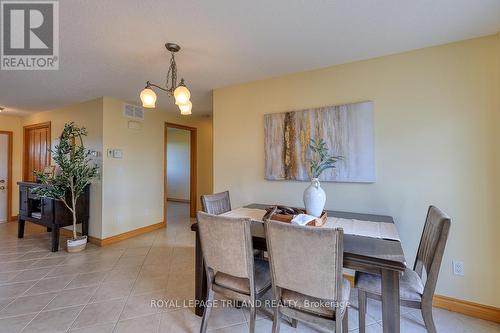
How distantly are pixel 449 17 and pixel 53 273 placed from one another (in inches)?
178

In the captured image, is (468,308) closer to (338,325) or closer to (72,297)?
(338,325)

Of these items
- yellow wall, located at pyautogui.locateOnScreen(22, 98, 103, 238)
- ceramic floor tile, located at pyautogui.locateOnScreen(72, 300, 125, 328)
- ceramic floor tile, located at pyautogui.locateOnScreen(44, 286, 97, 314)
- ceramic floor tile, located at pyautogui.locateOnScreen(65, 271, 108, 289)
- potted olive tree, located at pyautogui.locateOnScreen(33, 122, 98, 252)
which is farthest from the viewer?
yellow wall, located at pyautogui.locateOnScreen(22, 98, 103, 238)

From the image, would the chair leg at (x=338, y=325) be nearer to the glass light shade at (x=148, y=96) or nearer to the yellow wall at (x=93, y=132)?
the glass light shade at (x=148, y=96)

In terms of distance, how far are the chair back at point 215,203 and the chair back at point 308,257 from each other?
1.05 meters

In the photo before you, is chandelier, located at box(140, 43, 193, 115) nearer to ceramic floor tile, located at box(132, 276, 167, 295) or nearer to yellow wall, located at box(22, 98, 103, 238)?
ceramic floor tile, located at box(132, 276, 167, 295)

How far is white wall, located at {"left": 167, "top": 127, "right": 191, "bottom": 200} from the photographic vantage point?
25.5 feet

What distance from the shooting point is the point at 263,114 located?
2.95 metres

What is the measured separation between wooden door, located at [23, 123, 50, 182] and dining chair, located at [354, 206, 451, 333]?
562 centimetres

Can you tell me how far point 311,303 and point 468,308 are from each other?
1.67 meters

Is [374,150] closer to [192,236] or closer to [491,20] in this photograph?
[491,20]

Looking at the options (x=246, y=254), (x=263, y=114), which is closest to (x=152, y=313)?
(x=246, y=254)

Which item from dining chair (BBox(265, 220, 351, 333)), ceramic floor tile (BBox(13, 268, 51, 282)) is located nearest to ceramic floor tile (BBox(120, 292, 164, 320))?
dining chair (BBox(265, 220, 351, 333))

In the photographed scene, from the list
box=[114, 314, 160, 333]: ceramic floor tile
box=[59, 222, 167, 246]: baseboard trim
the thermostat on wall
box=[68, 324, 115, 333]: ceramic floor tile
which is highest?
the thermostat on wall

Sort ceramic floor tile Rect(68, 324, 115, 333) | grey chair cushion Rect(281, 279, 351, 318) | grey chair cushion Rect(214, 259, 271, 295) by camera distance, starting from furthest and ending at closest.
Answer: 1. ceramic floor tile Rect(68, 324, 115, 333)
2. grey chair cushion Rect(214, 259, 271, 295)
3. grey chair cushion Rect(281, 279, 351, 318)
